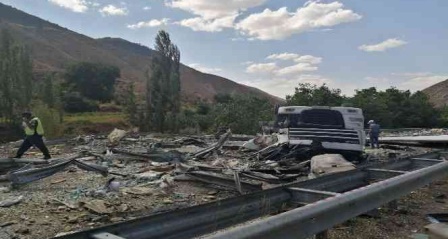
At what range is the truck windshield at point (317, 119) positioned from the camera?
1339cm

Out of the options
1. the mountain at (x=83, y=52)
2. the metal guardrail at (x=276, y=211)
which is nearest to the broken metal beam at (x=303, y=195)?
the metal guardrail at (x=276, y=211)

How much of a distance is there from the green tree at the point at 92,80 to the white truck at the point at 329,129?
2921 inches

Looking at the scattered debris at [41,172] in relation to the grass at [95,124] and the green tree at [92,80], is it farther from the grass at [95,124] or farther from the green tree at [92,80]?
the green tree at [92,80]

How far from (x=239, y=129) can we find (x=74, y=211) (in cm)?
3760

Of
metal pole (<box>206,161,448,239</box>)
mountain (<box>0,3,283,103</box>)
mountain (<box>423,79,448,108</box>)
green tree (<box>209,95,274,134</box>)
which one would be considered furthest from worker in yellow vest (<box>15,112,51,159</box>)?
mountain (<box>423,79,448,108</box>)

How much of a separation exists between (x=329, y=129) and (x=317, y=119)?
1.85ft

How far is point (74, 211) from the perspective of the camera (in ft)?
22.0

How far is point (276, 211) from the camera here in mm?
4930

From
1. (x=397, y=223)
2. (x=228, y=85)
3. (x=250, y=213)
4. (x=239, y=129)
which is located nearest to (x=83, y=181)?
(x=250, y=213)

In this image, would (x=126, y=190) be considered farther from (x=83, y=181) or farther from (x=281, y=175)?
(x=281, y=175)

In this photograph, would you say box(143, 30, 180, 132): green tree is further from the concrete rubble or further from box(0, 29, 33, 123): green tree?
the concrete rubble

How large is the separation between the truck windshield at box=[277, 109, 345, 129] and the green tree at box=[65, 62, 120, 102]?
2913 inches

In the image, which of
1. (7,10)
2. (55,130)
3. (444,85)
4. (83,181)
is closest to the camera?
(83,181)

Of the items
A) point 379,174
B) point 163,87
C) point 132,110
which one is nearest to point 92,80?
point 132,110
